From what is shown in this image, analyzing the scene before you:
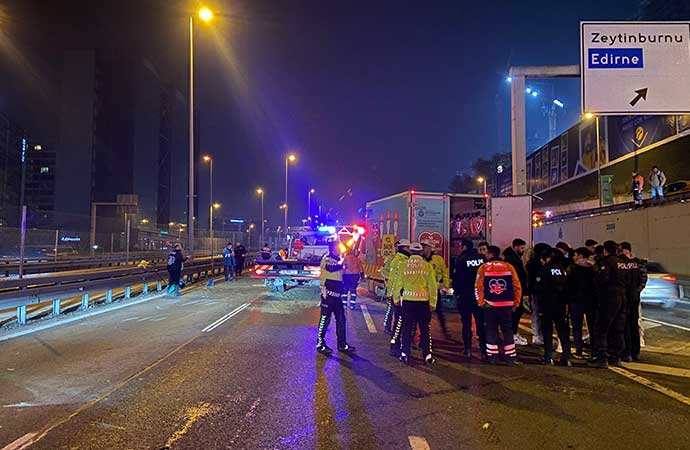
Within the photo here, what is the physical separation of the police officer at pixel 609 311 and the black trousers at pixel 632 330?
16.4 inches

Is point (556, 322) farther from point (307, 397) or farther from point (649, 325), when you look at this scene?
point (649, 325)

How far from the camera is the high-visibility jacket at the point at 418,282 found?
6.89 metres

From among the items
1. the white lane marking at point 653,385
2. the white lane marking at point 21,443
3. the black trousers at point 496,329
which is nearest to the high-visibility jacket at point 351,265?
the black trousers at point 496,329

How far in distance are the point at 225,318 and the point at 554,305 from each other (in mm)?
6983

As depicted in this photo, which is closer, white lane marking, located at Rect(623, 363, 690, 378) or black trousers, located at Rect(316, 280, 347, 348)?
white lane marking, located at Rect(623, 363, 690, 378)

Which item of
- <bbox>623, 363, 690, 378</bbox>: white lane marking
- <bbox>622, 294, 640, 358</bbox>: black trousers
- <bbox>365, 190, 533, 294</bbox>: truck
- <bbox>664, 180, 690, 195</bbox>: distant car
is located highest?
<bbox>664, 180, 690, 195</bbox>: distant car

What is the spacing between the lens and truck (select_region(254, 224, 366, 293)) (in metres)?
15.1

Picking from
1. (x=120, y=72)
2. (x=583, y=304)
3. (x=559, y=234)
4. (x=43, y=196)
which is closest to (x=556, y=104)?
(x=559, y=234)

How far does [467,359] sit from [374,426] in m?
3.22

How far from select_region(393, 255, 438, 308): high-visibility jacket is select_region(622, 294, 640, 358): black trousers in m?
3.04

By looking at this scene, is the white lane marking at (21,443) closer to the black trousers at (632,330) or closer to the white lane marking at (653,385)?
the white lane marking at (653,385)

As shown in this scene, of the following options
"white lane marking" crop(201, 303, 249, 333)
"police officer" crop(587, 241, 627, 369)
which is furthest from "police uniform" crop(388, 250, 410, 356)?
"white lane marking" crop(201, 303, 249, 333)

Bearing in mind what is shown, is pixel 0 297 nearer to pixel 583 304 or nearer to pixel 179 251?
pixel 179 251

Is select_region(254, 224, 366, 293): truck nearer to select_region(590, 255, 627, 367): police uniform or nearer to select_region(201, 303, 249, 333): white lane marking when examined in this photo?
select_region(201, 303, 249, 333): white lane marking
